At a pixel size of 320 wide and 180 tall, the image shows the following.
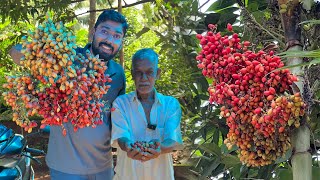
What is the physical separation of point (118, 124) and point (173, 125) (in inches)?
10.3

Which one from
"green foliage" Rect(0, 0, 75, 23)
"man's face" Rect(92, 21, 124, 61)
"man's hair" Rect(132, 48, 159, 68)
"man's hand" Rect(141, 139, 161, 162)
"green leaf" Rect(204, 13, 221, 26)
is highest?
"green foliage" Rect(0, 0, 75, 23)

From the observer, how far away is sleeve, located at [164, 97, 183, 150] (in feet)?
7.29

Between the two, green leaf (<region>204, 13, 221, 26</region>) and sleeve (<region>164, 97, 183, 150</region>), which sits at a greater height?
green leaf (<region>204, 13, 221, 26</region>)

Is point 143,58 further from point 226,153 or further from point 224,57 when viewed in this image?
point 224,57

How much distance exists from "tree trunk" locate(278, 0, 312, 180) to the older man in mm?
826

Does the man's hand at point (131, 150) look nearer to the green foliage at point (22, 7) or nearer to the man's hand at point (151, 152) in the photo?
the man's hand at point (151, 152)

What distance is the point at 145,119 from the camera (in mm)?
2328

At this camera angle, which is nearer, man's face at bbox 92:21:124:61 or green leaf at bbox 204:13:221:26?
man's face at bbox 92:21:124:61

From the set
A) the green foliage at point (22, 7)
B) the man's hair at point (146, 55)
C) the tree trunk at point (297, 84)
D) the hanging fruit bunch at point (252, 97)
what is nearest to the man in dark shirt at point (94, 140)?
the man's hair at point (146, 55)

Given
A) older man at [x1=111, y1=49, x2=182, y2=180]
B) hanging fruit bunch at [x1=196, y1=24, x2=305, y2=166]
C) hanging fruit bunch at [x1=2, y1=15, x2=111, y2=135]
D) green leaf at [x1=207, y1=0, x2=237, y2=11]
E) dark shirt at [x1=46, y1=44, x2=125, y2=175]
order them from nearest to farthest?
hanging fruit bunch at [x1=196, y1=24, x2=305, y2=166] < hanging fruit bunch at [x1=2, y1=15, x2=111, y2=135] < older man at [x1=111, y1=49, x2=182, y2=180] < dark shirt at [x1=46, y1=44, x2=125, y2=175] < green leaf at [x1=207, y1=0, x2=237, y2=11]

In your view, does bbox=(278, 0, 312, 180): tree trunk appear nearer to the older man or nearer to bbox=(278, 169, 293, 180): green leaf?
bbox=(278, 169, 293, 180): green leaf

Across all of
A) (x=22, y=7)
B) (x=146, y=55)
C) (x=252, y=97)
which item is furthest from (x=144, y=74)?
(x=22, y=7)

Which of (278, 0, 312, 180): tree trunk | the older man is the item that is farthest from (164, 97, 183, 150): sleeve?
(278, 0, 312, 180): tree trunk

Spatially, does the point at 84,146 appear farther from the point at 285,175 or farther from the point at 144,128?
the point at 285,175
